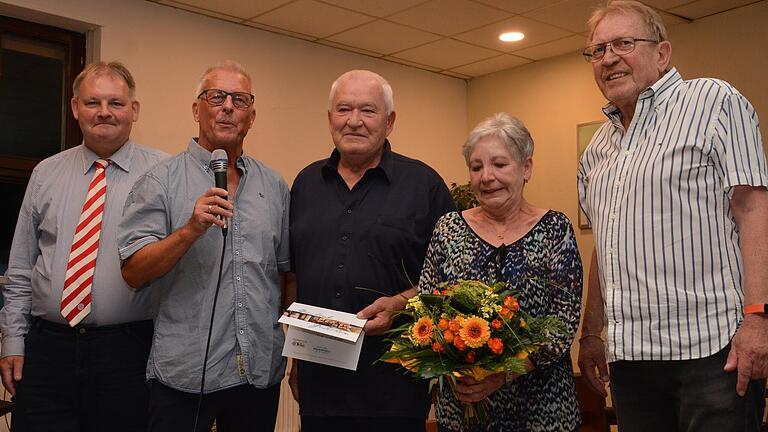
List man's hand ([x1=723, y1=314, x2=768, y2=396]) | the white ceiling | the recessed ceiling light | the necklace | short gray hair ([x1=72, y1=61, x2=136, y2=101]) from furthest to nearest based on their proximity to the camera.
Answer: the recessed ceiling light
the white ceiling
short gray hair ([x1=72, y1=61, x2=136, y2=101])
the necklace
man's hand ([x1=723, y1=314, x2=768, y2=396])

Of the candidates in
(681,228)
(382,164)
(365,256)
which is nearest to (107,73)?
(382,164)

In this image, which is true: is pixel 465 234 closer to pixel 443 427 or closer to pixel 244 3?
pixel 443 427

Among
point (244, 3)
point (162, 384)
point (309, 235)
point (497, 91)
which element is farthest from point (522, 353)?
point (497, 91)

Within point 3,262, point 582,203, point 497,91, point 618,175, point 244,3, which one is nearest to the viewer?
point 618,175

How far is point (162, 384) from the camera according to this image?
7.30ft

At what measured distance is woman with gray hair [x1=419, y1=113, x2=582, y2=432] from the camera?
2.07m

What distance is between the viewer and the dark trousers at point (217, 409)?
2.20m

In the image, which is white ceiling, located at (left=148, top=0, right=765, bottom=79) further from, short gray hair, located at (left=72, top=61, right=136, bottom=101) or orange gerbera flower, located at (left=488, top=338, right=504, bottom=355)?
orange gerbera flower, located at (left=488, top=338, right=504, bottom=355)

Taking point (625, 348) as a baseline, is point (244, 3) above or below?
above

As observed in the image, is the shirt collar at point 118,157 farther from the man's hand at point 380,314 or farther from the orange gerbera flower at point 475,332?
the orange gerbera flower at point 475,332

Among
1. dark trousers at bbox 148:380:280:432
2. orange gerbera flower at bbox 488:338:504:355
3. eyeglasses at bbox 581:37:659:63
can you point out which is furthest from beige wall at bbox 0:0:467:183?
orange gerbera flower at bbox 488:338:504:355

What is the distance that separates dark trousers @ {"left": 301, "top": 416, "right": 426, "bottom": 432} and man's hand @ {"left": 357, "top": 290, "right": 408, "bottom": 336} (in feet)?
0.87

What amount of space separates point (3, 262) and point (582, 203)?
12.2 ft

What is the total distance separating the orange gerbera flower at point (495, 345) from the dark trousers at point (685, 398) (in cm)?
40
